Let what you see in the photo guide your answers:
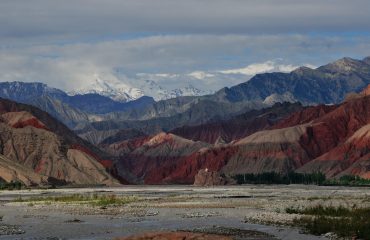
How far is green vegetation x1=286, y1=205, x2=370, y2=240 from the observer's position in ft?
161

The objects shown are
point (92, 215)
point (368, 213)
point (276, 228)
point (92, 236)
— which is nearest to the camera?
point (92, 236)

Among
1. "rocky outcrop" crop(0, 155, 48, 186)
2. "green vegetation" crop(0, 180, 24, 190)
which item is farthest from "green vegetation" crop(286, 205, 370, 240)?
"rocky outcrop" crop(0, 155, 48, 186)

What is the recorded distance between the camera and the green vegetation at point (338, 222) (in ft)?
161

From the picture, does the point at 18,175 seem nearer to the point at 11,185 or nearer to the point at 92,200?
the point at 11,185

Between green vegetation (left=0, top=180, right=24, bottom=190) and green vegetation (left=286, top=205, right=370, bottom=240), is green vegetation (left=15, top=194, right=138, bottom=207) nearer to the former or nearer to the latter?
green vegetation (left=286, top=205, right=370, bottom=240)

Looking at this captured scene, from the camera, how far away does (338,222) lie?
181ft

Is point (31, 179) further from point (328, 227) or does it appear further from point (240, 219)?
point (328, 227)

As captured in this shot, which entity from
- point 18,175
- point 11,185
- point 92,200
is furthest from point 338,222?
point 18,175

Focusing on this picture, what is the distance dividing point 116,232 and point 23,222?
13.4m

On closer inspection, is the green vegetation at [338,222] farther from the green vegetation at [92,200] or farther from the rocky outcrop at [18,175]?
the rocky outcrop at [18,175]

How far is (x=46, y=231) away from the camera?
55500 mm

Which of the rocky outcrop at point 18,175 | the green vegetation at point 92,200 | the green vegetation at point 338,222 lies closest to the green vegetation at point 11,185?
the rocky outcrop at point 18,175

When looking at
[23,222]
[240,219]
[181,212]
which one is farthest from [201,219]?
[23,222]

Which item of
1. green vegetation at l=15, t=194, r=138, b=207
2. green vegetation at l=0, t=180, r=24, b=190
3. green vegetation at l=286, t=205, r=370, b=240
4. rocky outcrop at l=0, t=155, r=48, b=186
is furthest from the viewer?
rocky outcrop at l=0, t=155, r=48, b=186
